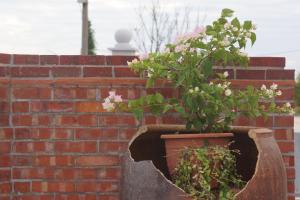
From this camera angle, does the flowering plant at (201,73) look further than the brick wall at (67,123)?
No

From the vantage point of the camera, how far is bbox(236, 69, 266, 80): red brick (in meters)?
4.04

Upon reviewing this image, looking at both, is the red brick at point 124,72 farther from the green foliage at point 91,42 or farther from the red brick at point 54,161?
the green foliage at point 91,42

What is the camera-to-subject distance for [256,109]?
3564mm

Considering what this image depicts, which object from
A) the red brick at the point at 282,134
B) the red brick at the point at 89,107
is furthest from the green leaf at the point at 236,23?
the red brick at the point at 89,107

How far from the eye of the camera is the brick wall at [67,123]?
4.02m

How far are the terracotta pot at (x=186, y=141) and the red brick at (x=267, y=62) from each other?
1.01 m

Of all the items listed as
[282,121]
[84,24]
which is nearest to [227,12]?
[282,121]

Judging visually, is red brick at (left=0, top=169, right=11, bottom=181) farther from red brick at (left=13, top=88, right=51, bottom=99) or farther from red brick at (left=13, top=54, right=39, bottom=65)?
red brick at (left=13, top=54, right=39, bottom=65)

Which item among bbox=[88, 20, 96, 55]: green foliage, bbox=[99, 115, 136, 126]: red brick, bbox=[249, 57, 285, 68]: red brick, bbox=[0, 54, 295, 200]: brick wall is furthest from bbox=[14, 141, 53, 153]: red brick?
bbox=[88, 20, 96, 55]: green foliage

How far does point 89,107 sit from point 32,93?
0.38m

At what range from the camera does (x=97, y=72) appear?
13.2 ft

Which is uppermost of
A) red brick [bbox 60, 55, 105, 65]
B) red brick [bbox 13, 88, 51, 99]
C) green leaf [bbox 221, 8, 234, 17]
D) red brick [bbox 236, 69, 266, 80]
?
green leaf [bbox 221, 8, 234, 17]

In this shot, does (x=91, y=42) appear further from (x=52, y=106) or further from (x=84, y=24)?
(x=52, y=106)

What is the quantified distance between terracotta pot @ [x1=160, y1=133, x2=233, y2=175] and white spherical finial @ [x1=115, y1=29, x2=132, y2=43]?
20.2 feet
